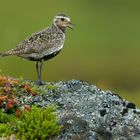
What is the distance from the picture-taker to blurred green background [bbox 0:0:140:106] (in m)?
49.7

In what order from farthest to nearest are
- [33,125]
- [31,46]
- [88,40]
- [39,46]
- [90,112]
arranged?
[88,40], [39,46], [31,46], [90,112], [33,125]

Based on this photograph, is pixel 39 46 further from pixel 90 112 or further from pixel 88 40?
pixel 88 40

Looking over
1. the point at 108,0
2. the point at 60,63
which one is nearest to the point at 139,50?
the point at 60,63

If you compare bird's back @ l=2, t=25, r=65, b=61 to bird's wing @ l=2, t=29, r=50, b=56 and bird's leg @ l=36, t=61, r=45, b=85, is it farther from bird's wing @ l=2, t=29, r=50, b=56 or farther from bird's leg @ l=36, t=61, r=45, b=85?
bird's leg @ l=36, t=61, r=45, b=85

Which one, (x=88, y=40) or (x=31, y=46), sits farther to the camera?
(x=88, y=40)

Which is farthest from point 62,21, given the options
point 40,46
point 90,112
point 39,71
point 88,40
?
point 88,40

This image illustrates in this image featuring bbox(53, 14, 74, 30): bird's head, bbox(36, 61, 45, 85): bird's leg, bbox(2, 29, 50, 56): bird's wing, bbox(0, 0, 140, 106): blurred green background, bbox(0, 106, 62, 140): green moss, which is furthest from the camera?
bbox(0, 0, 140, 106): blurred green background

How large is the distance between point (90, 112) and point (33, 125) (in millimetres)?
1450

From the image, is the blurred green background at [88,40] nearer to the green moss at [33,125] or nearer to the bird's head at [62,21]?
the bird's head at [62,21]

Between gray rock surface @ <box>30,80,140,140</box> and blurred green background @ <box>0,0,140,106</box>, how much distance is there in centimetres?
1625

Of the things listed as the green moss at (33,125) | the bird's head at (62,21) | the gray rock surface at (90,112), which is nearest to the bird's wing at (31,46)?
the bird's head at (62,21)

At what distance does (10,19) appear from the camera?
6688cm

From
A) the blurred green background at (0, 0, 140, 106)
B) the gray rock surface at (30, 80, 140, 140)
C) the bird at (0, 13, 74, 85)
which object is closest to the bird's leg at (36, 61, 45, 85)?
the bird at (0, 13, 74, 85)

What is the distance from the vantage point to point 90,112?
22531 mm
